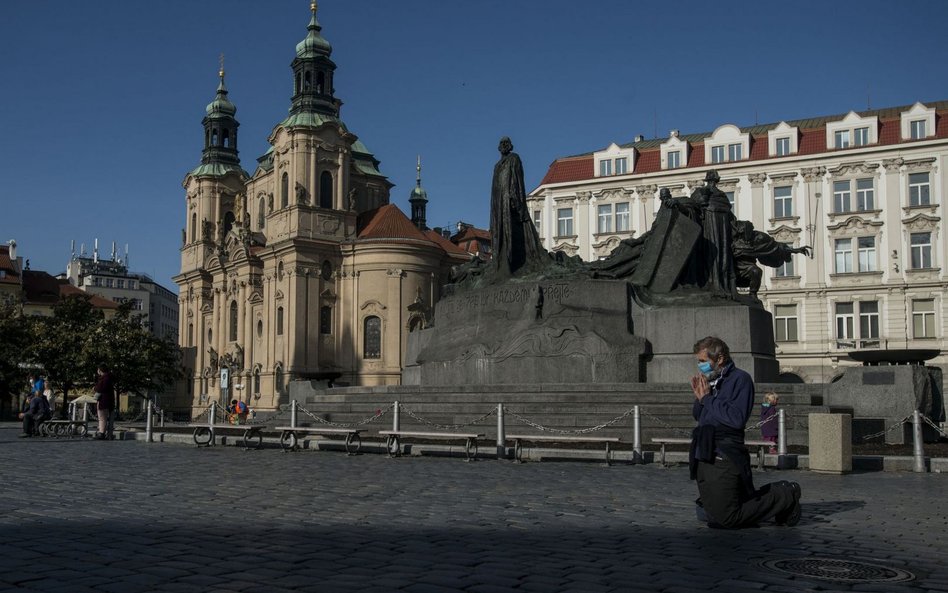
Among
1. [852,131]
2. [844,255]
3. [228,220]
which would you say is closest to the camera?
[844,255]

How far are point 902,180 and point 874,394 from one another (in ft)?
110

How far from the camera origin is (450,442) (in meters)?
19.1

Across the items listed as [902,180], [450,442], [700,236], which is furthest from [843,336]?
[450,442]

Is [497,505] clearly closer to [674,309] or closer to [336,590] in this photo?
[336,590]

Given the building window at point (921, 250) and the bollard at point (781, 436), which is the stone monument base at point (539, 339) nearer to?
the bollard at point (781, 436)

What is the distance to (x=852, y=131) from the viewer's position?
50719 millimetres

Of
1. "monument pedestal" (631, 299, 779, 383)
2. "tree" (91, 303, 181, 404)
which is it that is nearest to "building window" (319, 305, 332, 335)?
"tree" (91, 303, 181, 404)

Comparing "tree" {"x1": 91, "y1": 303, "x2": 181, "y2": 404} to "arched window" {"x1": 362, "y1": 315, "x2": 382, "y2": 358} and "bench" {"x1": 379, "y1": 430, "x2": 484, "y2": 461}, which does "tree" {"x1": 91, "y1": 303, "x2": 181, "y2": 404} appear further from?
"bench" {"x1": 379, "y1": 430, "x2": 484, "y2": 461}

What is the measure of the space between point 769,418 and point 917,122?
38.8 meters

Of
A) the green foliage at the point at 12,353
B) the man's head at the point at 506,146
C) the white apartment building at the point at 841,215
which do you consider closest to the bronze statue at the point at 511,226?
the man's head at the point at 506,146

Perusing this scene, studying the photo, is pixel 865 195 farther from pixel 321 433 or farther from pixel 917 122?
pixel 321 433

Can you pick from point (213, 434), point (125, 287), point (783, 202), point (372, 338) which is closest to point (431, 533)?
point (213, 434)

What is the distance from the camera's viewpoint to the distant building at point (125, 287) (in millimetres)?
128750

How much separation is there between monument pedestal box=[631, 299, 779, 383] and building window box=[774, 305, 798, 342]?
31.5m
